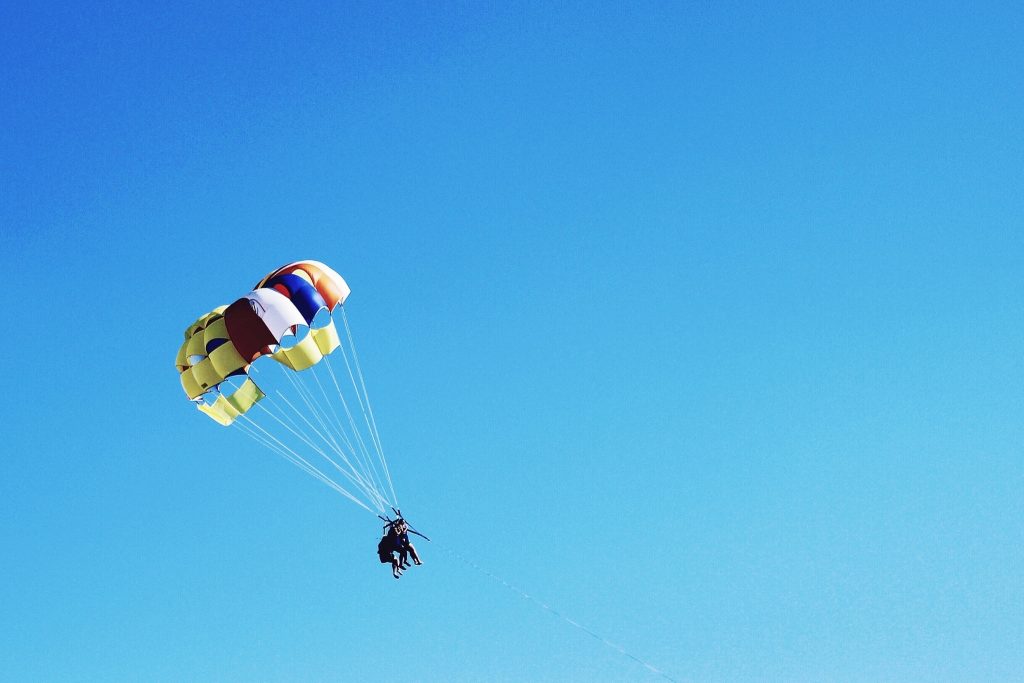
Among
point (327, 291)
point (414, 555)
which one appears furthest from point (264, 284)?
point (414, 555)

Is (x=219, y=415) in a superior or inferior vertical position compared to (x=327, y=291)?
inferior

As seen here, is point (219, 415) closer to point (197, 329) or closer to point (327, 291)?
point (197, 329)

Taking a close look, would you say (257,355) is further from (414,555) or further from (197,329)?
(414,555)

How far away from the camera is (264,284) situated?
2714cm

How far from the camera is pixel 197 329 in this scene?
27.1 meters

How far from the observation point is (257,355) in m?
26.2

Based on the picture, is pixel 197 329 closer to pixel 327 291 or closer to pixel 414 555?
pixel 327 291

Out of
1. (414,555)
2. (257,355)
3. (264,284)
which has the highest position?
(264,284)

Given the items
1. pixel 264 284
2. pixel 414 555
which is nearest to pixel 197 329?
pixel 264 284

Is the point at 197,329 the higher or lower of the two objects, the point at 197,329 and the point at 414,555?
the higher

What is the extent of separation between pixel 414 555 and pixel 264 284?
690 centimetres

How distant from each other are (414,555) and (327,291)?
6258mm

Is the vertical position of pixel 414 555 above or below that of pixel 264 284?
below

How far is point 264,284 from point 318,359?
207 centimetres
